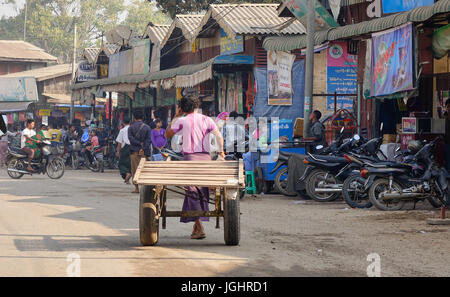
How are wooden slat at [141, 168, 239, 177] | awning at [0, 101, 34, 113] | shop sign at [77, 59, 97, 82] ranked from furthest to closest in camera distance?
1. awning at [0, 101, 34, 113]
2. shop sign at [77, 59, 97, 82]
3. wooden slat at [141, 168, 239, 177]

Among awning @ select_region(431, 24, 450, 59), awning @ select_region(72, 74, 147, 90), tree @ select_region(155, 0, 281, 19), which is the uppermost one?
tree @ select_region(155, 0, 281, 19)

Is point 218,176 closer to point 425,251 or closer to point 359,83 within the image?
point 425,251

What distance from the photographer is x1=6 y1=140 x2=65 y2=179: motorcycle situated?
2298 centimetres

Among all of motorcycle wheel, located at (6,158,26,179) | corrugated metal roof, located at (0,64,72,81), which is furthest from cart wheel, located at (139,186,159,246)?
corrugated metal roof, located at (0,64,72,81)

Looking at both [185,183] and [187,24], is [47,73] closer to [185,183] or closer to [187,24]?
[187,24]

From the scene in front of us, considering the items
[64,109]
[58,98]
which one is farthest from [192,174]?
[58,98]

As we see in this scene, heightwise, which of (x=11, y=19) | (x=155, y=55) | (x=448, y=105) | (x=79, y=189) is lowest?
(x=79, y=189)

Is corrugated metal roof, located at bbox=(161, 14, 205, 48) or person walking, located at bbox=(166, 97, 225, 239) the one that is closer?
person walking, located at bbox=(166, 97, 225, 239)

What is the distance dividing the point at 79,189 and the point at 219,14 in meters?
7.93

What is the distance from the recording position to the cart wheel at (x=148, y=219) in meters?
9.02

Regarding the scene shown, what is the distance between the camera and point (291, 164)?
637 inches

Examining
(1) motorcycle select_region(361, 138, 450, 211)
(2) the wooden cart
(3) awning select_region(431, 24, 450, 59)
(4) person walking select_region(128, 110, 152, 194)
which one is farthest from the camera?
(4) person walking select_region(128, 110, 152, 194)

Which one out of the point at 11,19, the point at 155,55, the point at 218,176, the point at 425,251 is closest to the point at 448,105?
the point at 425,251

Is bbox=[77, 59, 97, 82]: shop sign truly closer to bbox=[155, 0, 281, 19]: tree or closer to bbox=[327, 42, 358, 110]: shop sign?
bbox=[155, 0, 281, 19]: tree
